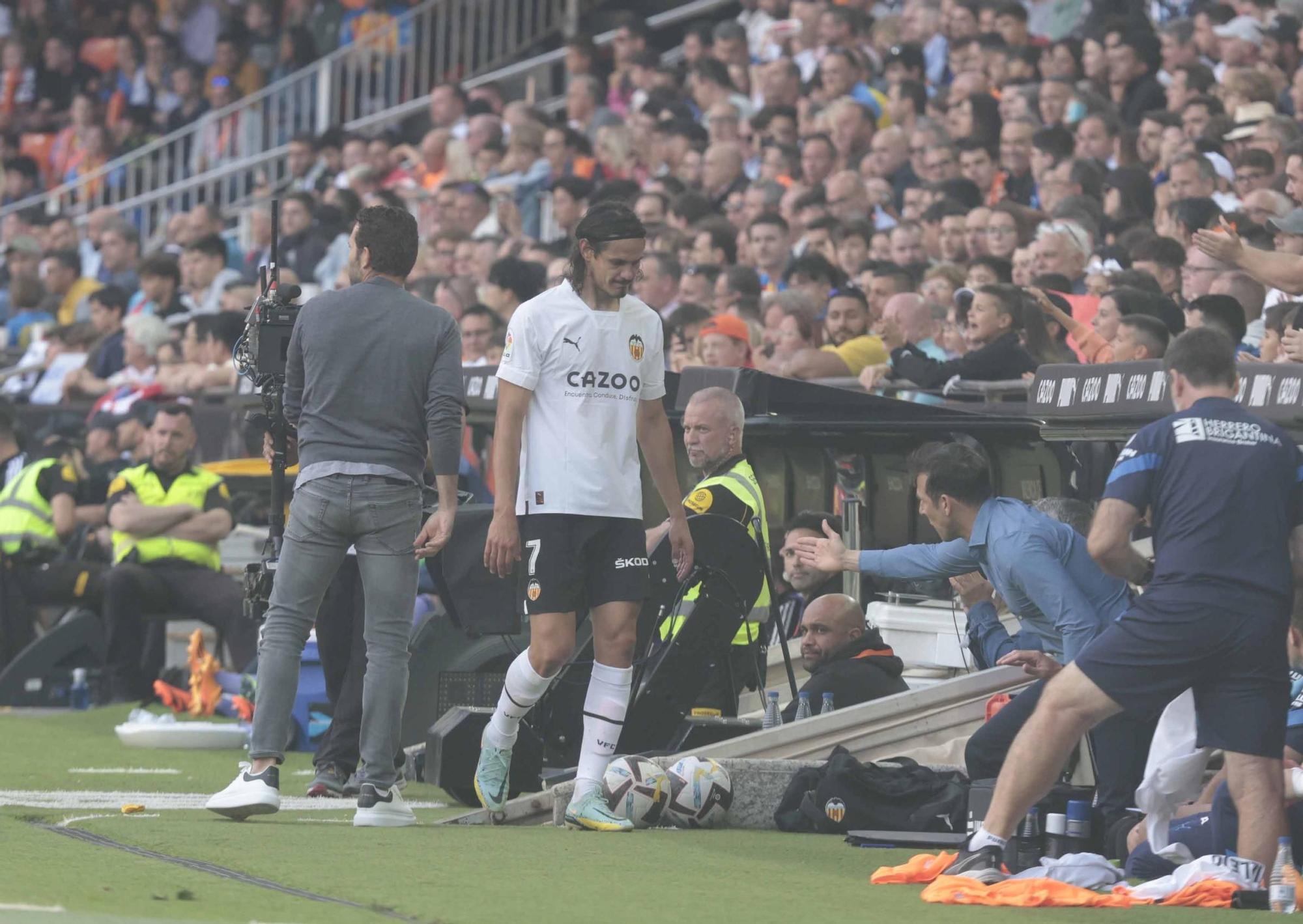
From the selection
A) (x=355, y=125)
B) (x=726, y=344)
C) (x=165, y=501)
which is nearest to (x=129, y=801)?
(x=726, y=344)

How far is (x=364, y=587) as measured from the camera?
757 centimetres

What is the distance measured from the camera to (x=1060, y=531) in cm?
739

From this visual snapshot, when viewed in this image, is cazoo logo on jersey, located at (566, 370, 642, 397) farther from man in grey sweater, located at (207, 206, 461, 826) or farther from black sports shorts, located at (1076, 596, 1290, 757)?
black sports shorts, located at (1076, 596, 1290, 757)

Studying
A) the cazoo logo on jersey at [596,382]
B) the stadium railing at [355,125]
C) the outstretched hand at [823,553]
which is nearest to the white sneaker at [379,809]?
the cazoo logo on jersey at [596,382]

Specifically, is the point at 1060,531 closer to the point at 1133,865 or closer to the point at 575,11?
the point at 1133,865

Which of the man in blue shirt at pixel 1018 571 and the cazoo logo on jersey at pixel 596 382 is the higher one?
the cazoo logo on jersey at pixel 596 382

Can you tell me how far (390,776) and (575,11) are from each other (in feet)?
61.1

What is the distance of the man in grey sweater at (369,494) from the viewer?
24.6 ft

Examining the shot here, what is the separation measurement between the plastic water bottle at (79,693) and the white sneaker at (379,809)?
6124 mm

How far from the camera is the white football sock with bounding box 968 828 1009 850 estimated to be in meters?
6.10

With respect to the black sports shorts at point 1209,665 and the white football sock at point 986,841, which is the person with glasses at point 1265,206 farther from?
the white football sock at point 986,841

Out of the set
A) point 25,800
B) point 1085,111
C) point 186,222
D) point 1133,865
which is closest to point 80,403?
point 186,222

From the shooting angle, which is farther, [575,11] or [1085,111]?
[575,11]

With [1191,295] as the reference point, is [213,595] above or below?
below
